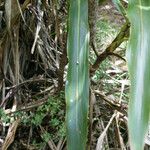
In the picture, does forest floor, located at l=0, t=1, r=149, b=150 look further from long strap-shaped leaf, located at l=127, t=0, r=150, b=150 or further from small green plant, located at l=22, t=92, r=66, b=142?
long strap-shaped leaf, located at l=127, t=0, r=150, b=150

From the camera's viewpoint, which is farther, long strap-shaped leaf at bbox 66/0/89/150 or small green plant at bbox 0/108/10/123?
small green plant at bbox 0/108/10/123

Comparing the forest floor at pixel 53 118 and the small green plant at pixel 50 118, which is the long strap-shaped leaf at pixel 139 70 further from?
the small green plant at pixel 50 118

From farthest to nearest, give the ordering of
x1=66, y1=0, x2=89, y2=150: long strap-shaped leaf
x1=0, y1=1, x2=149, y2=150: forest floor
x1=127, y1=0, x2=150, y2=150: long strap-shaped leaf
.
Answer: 1. x1=0, y1=1, x2=149, y2=150: forest floor
2. x1=66, y1=0, x2=89, y2=150: long strap-shaped leaf
3. x1=127, y1=0, x2=150, y2=150: long strap-shaped leaf

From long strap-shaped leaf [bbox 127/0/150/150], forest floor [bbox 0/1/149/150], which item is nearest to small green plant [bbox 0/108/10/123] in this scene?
forest floor [bbox 0/1/149/150]

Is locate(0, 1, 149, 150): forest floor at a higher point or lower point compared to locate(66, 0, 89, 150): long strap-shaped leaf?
lower

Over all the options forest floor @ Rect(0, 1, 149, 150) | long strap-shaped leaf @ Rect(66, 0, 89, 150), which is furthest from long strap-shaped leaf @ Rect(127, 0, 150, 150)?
forest floor @ Rect(0, 1, 149, 150)

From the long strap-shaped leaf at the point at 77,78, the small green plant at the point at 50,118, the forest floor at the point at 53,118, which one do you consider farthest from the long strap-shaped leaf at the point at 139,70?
the small green plant at the point at 50,118

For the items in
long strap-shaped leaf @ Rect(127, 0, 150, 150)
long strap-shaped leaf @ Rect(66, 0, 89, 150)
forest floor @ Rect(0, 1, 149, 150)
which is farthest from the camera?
forest floor @ Rect(0, 1, 149, 150)
